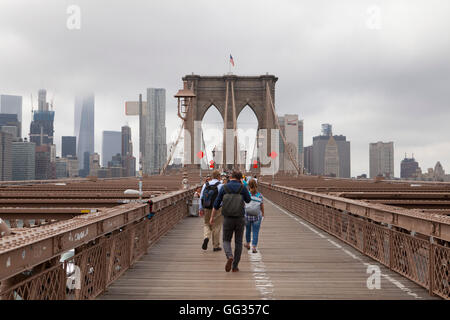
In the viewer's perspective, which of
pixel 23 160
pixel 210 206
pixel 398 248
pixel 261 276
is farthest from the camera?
pixel 23 160

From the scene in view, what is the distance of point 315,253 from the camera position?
8.77 m

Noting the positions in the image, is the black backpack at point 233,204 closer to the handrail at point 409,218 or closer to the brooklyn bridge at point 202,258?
the brooklyn bridge at point 202,258

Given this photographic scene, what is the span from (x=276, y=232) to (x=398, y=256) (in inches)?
214

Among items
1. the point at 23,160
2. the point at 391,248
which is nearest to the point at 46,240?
the point at 391,248

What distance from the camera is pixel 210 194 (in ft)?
29.5

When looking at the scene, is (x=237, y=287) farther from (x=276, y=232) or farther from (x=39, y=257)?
(x=276, y=232)

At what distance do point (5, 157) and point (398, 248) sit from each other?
182 meters

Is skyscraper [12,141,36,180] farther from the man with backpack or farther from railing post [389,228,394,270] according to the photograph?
railing post [389,228,394,270]

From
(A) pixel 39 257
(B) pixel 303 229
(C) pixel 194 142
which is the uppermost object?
(C) pixel 194 142

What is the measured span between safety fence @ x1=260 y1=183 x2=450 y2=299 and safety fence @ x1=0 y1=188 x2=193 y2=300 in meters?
4.22

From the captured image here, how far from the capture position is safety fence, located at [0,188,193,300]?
12.2 feet

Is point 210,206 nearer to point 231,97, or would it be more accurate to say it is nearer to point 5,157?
point 231,97
